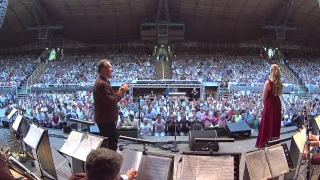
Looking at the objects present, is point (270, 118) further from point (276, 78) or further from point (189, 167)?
point (189, 167)

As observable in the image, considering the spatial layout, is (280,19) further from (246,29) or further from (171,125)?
(171,125)

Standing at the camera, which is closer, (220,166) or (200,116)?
(220,166)

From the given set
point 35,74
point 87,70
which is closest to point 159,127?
point 87,70

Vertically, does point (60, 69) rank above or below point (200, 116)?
above

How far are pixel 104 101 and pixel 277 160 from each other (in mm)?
2558

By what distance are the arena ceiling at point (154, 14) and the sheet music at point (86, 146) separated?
2352 centimetres

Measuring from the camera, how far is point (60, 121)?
11883mm

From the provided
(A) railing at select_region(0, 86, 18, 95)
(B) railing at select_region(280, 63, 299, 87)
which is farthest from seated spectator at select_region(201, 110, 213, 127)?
(A) railing at select_region(0, 86, 18, 95)

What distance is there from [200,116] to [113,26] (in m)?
22.1

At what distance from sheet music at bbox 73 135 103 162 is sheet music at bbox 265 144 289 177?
7.13 feet

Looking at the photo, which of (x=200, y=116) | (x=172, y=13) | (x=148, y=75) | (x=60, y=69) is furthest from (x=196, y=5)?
(x=200, y=116)

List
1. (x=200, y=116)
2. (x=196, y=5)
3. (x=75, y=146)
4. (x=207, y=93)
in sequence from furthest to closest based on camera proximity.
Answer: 1. (x=196, y=5)
2. (x=207, y=93)
3. (x=200, y=116)
4. (x=75, y=146)

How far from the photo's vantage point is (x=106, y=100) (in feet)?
16.6

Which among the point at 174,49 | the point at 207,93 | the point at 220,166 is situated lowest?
the point at 220,166
